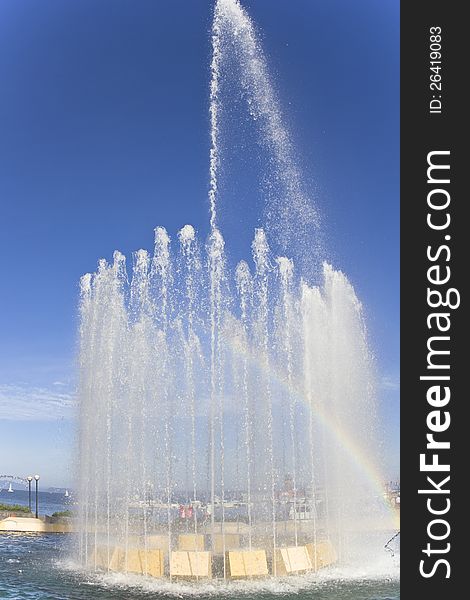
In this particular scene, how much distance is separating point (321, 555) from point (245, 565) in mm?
1951

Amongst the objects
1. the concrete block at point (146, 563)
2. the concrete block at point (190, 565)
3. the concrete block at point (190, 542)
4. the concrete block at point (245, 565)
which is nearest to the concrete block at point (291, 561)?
the concrete block at point (245, 565)

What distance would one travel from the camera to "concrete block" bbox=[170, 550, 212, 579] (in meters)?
12.0

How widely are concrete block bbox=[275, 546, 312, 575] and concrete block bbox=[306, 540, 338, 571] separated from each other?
1.03 feet

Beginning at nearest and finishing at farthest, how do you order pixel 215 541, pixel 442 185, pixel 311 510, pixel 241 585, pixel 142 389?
pixel 442 185 < pixel 241 585 < pixel 215 541 < pixel 142 389 < pixel 311 510

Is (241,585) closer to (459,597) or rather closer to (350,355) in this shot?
(459,597)

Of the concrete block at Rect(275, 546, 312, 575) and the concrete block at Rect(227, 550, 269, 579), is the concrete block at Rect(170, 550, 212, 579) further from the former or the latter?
the concrete block at Rect(275, 546, 312, 575)

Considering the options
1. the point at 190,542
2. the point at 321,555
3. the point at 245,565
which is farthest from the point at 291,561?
the point at 190,542

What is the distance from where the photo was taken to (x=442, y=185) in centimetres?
661

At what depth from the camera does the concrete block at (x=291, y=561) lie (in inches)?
497

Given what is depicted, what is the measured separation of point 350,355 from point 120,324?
6146 millimetres

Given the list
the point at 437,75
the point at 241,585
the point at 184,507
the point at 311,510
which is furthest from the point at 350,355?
the point at 437,75

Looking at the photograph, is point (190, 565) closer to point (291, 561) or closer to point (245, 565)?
point (245, 565)

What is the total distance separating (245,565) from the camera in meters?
12.3

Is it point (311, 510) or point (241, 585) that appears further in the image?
point (311, 510)
